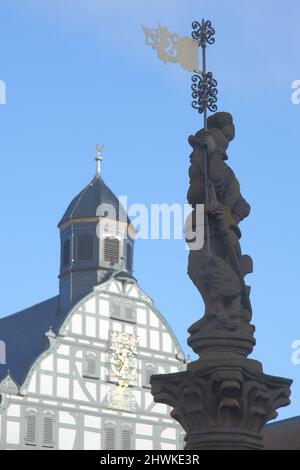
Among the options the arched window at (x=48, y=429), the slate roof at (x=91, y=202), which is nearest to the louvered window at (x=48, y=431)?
the arched window at (x=48, y=429)

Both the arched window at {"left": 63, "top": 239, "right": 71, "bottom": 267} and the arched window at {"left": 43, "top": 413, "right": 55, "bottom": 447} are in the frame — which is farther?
the arched window at {"left": 63, "top": 239, "right": 71, "bottom": 267}

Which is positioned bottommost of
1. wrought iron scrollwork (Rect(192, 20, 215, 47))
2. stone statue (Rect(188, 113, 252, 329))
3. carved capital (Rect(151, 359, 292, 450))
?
carved capital (Rect(151, 359, 292, 450))

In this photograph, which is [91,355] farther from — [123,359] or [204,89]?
[204,89]

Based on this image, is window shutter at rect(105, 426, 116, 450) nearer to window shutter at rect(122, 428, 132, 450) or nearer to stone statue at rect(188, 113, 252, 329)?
window shutter at rect(122, 428, 132, 450)

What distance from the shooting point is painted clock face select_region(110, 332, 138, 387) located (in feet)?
169

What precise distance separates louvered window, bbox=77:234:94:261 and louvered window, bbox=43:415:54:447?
30.2ft

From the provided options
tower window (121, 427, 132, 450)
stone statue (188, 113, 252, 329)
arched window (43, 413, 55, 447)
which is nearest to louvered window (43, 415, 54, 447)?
arched window (43, 413, 55, 447)

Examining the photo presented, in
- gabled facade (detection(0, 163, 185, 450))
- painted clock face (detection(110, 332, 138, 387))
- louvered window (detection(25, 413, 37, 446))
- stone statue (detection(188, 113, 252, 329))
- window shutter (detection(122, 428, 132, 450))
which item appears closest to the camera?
stone statue (detection(188, 113, 252, 329))

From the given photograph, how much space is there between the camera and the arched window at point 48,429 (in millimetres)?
48500

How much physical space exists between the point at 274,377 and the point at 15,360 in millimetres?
38642

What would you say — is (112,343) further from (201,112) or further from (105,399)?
(201,112)

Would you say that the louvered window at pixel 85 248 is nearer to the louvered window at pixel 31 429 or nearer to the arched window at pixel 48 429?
the arched window at pixel 48 429

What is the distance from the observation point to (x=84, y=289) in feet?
178

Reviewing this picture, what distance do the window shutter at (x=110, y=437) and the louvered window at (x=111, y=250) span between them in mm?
8492
